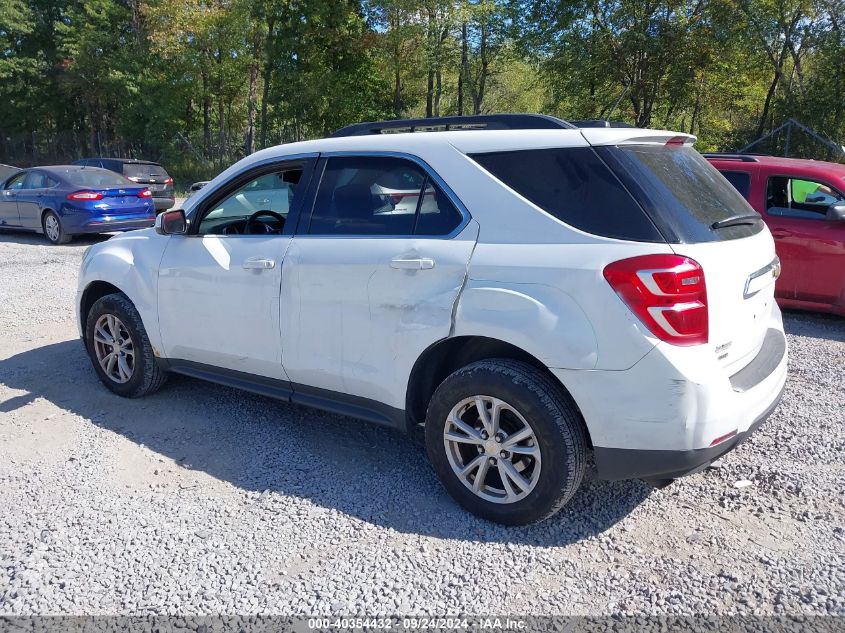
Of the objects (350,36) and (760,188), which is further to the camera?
(350,36)

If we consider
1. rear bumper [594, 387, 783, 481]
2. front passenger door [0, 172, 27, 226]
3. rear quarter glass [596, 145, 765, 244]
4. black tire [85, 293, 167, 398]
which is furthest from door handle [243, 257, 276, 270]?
front passenger door [0, 172, 27, 226]

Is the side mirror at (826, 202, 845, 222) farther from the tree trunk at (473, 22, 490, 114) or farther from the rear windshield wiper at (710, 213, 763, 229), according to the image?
the tree trunk at (473, 22, 490, 114)

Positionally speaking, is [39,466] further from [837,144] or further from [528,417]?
[837,144]

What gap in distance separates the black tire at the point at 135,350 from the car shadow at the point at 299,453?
0.10 m

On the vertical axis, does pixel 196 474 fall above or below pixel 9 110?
below

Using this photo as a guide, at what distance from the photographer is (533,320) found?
2.88 meters

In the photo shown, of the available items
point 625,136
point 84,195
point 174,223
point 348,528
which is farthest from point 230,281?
point 84,195

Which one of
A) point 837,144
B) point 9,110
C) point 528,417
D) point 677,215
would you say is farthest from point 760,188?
point 9,110

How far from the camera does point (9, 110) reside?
37.2m

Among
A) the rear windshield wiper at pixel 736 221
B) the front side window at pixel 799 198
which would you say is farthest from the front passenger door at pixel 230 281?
the front side window at pixel 799 198

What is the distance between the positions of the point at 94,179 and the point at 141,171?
4.25 m

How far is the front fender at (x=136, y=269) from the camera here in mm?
4528

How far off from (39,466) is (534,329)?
2.97 meters

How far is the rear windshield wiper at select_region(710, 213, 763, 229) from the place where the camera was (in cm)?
301
